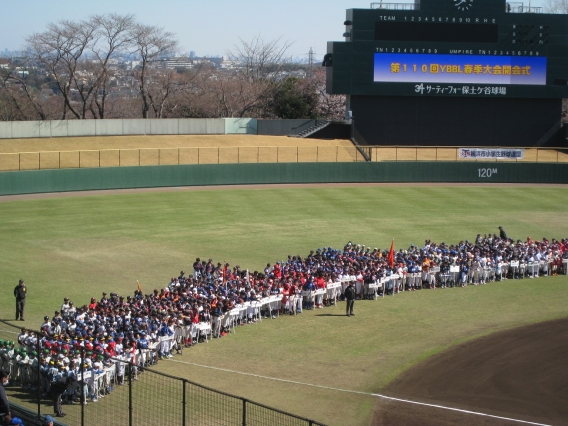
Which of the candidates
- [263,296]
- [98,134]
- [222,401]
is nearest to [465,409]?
[222,401]

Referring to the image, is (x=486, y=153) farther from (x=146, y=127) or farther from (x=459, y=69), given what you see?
(x=146, y=127)

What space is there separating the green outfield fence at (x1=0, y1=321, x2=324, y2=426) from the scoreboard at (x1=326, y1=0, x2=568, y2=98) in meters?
40.9

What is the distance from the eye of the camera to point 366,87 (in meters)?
55.3

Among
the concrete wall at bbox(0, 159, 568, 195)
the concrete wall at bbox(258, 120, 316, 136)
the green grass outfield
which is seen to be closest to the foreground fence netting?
the concrete wall at bbox(0, 159, 568, 195)

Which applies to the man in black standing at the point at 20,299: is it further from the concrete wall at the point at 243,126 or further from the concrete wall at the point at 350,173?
the concrete wall at the point at 243,126

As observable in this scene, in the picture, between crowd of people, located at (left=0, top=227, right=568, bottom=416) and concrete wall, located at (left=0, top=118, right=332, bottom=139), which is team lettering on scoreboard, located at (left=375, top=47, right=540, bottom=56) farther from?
crowd of people, located at (left=0, top=227, right=568, bottom=416)

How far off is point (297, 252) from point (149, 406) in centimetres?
1611

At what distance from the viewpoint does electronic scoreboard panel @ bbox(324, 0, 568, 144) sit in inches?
2117

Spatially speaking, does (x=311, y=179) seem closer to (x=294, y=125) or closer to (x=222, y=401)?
(x=294, y=125)

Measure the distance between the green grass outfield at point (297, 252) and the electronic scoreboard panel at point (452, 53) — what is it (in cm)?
973

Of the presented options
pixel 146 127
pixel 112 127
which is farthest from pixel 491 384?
pixel 146 127

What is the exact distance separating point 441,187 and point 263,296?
28915mm

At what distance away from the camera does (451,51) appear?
54.1 metres

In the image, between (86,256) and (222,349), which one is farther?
(86,256)
